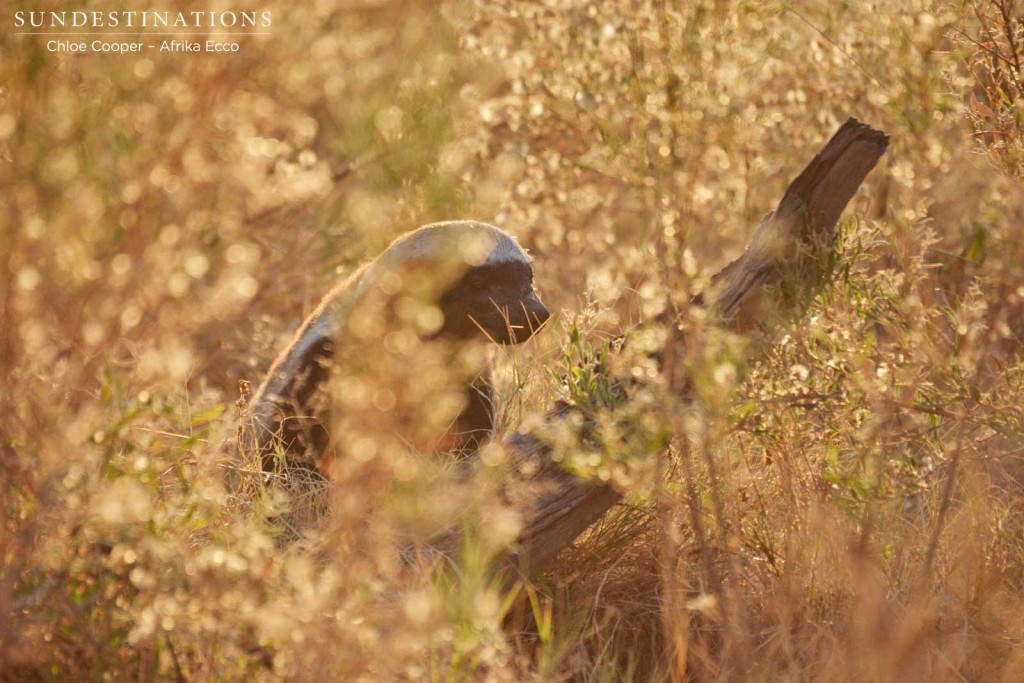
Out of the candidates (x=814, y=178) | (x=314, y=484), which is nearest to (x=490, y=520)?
(x=314, y=484)

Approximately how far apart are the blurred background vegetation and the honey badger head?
189 mm

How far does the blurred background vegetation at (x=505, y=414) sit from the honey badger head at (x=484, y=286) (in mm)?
189

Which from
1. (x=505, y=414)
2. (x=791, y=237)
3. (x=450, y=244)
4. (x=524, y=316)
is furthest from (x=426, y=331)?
(x=791, y=237)

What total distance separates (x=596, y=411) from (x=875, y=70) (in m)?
3.32

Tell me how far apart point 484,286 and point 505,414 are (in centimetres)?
57

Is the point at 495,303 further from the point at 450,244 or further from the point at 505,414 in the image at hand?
the point at 505,414

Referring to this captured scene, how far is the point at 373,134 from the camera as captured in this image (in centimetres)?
295

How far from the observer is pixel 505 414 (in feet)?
15.5

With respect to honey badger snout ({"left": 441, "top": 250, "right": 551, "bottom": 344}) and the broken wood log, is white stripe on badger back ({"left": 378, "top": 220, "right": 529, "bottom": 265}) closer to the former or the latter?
honey badger snout ({"left": 441, "top": 250, "right": 551, "bottom": 344})

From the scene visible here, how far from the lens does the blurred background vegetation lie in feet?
8.25

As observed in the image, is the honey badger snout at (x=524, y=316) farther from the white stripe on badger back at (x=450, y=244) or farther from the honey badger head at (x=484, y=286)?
the white stripe on badger back at (x=450, y=244)

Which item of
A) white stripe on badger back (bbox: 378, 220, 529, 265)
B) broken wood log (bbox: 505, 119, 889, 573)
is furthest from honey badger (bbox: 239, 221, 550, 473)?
broken wood log (bbox: 505, 119, 889, 573)

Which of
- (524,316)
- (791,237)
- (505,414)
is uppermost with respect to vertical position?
(791,237)

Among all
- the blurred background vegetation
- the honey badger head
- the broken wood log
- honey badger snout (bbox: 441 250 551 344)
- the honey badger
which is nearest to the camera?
the blurred background vegetation
